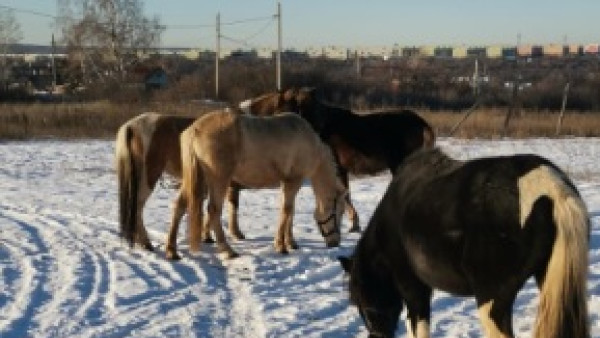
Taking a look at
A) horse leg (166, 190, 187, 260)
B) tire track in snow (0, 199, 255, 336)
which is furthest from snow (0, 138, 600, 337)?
horse leg (166, 190, 187, 260)

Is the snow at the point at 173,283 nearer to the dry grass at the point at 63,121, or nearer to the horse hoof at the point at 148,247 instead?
the horse hoof at the point at 148,247

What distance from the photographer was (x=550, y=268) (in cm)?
364

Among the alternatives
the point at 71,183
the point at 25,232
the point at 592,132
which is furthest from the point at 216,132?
the point at 592,132

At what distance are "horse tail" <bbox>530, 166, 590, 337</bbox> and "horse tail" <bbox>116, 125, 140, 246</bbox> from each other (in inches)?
202

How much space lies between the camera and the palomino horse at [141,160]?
7859mm

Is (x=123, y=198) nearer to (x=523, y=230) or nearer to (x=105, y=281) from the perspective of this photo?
(x=105, y=281)

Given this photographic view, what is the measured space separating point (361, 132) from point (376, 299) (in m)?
5.28

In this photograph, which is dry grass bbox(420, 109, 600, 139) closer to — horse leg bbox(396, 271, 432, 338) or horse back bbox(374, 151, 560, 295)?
horse leg bbox(396, 271, 432, 338)

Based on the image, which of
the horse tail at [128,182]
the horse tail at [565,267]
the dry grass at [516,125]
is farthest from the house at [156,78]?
the horse tail at [565,267]

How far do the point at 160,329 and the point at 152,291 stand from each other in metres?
1.06

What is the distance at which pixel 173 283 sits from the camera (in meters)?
6.65

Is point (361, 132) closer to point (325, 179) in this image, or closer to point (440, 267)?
point (325, 179)

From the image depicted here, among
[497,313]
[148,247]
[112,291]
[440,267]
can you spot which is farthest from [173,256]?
[497,313]

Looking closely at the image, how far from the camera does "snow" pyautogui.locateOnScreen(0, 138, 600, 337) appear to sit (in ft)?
17.9
